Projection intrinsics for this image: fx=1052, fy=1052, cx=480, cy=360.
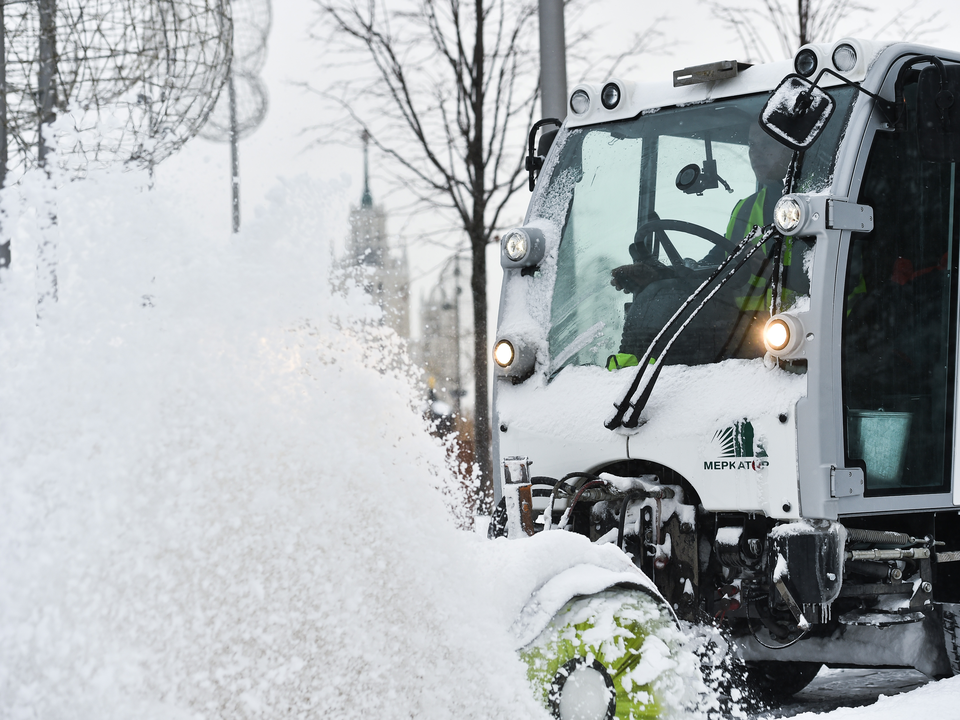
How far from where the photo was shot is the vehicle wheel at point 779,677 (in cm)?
505

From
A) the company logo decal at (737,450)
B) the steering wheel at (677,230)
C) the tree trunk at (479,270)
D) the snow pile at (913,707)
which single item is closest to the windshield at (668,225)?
the steering wheel at (677,230)

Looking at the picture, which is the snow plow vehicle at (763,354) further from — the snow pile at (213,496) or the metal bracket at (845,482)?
the snow pile at (213,496)

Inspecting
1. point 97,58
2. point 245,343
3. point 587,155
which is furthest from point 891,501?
point 97,58

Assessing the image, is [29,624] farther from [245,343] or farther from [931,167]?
[931,167]

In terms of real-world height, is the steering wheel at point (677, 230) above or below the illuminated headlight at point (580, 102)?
below

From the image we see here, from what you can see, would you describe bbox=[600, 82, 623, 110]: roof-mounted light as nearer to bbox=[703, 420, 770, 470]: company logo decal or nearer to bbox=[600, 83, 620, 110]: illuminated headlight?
bbox=[600, 83, 620, 110]: illuminated headlight

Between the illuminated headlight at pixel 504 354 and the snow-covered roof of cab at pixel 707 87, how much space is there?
45.4 inches

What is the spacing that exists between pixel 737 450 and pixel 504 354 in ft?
4.08

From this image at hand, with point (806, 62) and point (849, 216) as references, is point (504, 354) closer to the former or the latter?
point (849, 216)

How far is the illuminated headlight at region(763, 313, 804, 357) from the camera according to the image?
13.1ft

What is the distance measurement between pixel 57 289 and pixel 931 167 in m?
3.64

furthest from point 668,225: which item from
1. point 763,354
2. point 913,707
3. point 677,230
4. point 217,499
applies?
point 217,499

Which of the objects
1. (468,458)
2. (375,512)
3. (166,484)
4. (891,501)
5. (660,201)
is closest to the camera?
(166,484)

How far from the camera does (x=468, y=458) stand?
10.2m
